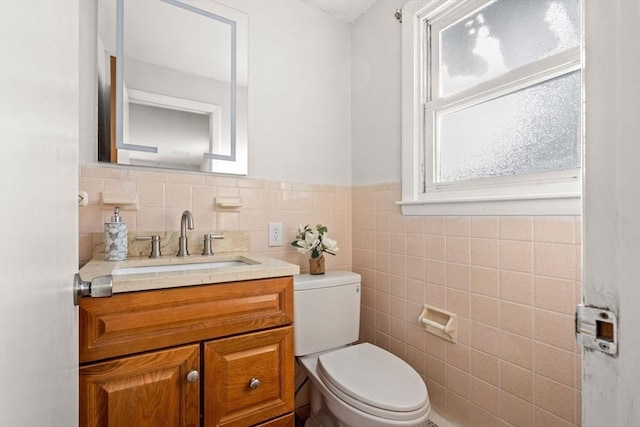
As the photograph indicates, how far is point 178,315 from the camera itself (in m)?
0.95

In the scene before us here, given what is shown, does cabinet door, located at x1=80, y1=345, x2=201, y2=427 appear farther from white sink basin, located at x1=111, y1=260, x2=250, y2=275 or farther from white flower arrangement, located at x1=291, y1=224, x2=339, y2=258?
white flower arrangement, located at x1=291, y1=224, x2=339, y2=258

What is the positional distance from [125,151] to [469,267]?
1.55 m

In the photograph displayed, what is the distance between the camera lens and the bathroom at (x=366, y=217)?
1.22ft

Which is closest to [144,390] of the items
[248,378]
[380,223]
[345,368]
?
[248,378]

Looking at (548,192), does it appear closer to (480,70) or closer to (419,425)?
(480,70)

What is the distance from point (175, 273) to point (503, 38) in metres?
1.57

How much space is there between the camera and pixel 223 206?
1.49 m

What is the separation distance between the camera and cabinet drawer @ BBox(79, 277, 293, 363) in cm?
85

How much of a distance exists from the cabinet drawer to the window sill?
0.74 metres

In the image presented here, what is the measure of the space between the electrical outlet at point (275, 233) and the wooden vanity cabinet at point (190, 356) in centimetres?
52

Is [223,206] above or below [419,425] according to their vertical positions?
above

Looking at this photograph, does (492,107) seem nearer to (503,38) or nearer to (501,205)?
(503,38)

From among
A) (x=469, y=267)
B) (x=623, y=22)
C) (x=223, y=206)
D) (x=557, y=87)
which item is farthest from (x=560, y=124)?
(x=223, y=206)

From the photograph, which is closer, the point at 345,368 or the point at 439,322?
the point at 345,368
